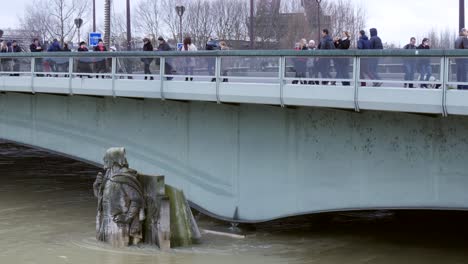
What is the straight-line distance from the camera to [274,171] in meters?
18.6

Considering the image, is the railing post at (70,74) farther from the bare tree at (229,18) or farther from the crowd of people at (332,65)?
the bare tree at (229,18)

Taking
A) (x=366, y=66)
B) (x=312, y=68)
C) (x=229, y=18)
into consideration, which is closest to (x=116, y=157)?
(x=312, y=68)

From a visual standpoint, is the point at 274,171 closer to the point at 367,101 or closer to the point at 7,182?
the point at 367,101

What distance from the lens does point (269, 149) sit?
1866 cm

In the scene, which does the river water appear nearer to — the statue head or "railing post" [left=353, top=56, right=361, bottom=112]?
the statue head

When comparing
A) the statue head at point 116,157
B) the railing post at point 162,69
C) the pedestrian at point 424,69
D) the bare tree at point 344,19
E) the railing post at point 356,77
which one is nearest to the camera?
the pedestrian at point 424,69

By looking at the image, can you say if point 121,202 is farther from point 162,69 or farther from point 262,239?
point 262,239

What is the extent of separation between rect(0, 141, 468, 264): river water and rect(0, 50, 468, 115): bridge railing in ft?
10.9

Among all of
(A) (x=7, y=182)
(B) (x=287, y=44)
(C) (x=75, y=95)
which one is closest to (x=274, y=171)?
(C) (x=75, y=95)

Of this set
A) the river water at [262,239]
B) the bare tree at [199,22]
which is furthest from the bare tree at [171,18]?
the river water at [262,239]

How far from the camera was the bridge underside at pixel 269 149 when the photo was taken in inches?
625

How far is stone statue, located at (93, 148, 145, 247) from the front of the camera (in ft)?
59.6

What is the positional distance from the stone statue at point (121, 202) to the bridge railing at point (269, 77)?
7.02 ft

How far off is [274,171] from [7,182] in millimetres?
14776
